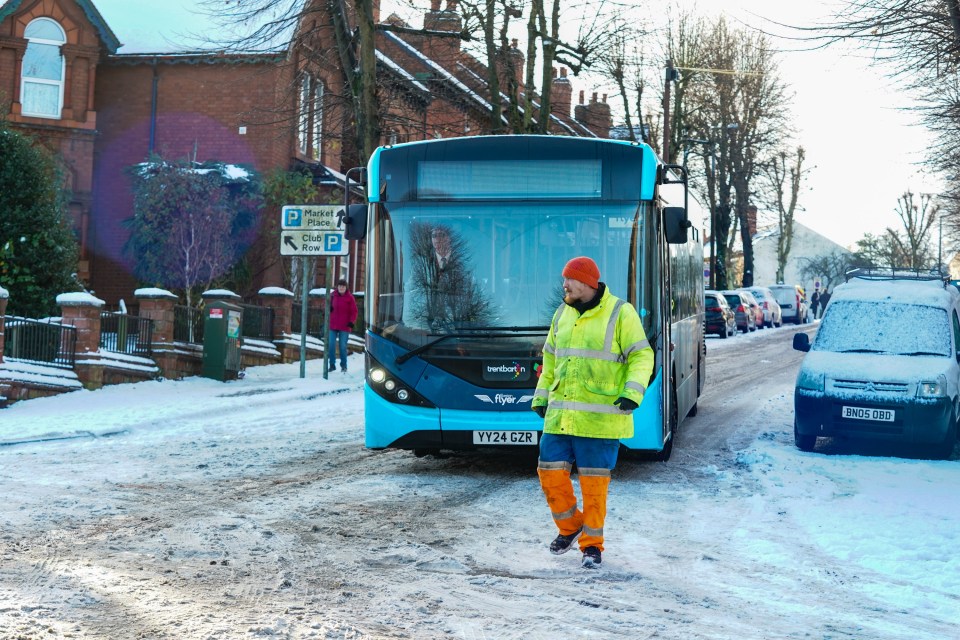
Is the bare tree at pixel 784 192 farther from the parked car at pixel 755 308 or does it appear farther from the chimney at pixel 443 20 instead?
the chimney at pixel 443 20

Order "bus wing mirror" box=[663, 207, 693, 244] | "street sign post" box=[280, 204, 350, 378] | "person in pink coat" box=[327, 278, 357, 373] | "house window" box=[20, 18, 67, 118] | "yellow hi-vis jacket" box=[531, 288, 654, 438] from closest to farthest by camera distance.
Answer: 1. "yellow hi-vis jacket" box=[531, 288, 654, 438]
2. "bus wing mirror" box=[663, 207, 693, 244]
3. "street sign post" box=[280, 204, 350, 378]
4. "person in pink coat" box=[327, 278, 357, 373]
5. "house window" box=[20, 18, 67, 118]

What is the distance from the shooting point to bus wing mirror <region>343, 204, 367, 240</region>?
10781 millimetres

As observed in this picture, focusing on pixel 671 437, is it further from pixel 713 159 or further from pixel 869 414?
pixel 713 159

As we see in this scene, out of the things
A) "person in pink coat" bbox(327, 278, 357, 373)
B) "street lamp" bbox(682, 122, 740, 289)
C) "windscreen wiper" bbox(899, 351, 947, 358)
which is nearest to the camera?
"windscreen wiper" bbox(899, 351, 947, 358)

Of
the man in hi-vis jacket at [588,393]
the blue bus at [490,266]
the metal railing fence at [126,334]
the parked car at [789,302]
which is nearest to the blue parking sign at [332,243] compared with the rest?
the metal railing fence at [126,334]

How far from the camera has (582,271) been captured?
23.9ft

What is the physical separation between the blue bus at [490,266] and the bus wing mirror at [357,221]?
0.02 metres

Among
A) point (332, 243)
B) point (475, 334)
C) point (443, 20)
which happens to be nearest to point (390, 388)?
point (475, 334)

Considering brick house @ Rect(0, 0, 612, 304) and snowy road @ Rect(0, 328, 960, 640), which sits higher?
brick house @ Rect(0, 0, 612, 304)

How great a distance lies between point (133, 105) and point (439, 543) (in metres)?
27.7

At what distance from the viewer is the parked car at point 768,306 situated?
51469 mm

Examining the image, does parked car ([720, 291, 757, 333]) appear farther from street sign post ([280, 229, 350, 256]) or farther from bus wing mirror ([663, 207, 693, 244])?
bus wing mirror ([663, 207, 693, 244])

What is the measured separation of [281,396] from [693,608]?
1315cm

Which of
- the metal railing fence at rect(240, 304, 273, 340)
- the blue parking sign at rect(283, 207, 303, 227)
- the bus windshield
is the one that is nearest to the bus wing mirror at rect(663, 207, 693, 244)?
the bus windshield
